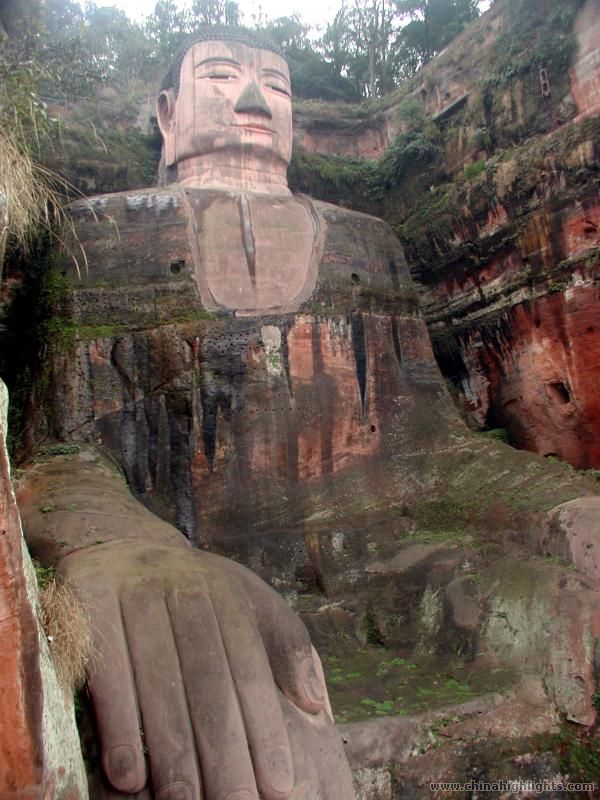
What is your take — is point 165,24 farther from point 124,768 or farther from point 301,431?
point 124,768

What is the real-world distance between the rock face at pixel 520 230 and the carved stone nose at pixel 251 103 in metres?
3.14

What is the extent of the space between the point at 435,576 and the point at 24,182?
5.12 m

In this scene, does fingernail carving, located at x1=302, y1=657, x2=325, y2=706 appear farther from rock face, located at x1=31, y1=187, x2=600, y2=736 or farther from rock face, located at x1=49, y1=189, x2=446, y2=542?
rock face, located at x1=49, y1=189, x2=446, y2=542

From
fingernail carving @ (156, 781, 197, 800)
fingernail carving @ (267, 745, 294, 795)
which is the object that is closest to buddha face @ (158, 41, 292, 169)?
fingernail carving @ (267, 745, 294, 795)

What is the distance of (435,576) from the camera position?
794 centimetres

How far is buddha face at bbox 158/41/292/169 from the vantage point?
35.9 ft

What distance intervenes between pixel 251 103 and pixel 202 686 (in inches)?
332

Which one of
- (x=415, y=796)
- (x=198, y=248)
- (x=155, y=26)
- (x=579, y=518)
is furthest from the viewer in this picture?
(x=155, y=26)

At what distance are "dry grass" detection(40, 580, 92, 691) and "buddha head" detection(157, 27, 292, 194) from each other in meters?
7.37

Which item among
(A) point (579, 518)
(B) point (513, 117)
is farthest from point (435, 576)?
(B) point (513, 117)

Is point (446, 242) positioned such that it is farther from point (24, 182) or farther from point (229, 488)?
point (24, 182)

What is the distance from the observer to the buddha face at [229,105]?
10.9 m

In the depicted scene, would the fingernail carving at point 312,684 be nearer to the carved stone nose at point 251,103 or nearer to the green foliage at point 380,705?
the green foliage at point 380,705

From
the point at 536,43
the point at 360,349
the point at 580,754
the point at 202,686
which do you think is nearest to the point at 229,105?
the point at 360,349
